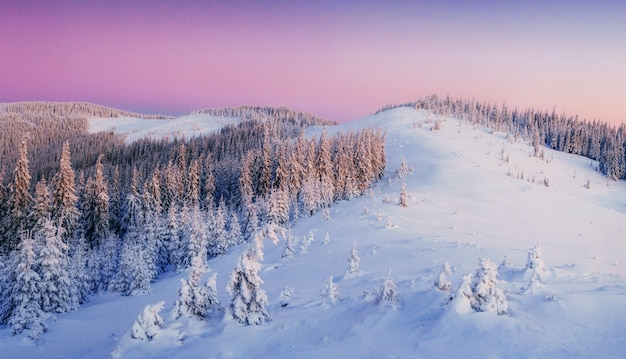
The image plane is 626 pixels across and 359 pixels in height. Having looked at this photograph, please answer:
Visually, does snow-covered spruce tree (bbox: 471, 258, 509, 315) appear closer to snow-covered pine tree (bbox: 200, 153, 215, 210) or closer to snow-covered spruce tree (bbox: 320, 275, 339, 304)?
snow-covered spruce tree (bbox: 320, 275, 339, 304)

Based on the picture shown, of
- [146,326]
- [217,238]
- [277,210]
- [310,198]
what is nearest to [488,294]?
[146,326]

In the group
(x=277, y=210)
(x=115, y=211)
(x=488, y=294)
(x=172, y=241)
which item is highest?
(x=488, y=294)

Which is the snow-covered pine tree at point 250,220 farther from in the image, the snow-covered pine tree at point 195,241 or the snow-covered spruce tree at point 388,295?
the snow-covered spruce tree at point 388,295

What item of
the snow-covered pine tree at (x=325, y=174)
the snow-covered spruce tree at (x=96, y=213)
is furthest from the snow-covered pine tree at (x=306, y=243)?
the snow-covered spruce tree at (x=96, y=213)

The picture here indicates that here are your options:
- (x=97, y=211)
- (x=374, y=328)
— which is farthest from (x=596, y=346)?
(x=97, y=211)

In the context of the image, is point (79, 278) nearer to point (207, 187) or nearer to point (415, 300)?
point (415, 300)

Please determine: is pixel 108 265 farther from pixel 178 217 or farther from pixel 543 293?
pixel 543 293
